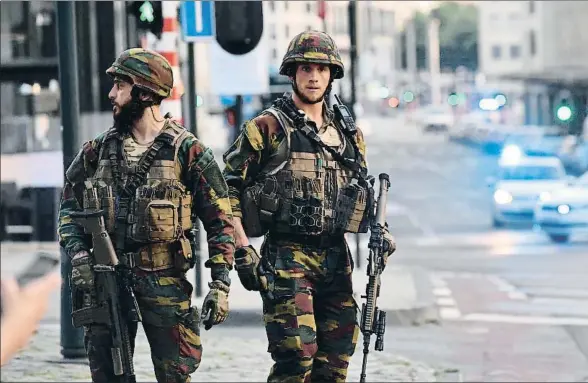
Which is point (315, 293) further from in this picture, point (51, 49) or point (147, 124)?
point (51, 49)

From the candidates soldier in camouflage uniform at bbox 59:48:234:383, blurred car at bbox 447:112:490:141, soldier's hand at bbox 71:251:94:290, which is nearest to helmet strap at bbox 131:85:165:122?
soldier in camouflage uniform at bbox 59:48:234:383

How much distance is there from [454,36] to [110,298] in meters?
106

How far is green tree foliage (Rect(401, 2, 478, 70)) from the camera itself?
103250mm

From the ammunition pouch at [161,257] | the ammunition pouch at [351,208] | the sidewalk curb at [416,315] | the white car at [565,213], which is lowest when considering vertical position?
the sidewalk curb at [416,315]

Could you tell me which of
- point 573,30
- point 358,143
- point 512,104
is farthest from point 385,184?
point 512,104

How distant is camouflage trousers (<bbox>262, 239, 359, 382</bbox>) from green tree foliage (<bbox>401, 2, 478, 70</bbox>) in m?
89.1

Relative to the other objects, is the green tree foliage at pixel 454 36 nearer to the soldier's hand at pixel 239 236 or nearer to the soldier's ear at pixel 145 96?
the soldier's hand at pixel 239 236

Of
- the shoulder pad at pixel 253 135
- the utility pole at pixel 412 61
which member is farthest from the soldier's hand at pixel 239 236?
the utility pole at pixel 412 61

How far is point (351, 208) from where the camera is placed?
7047 mm

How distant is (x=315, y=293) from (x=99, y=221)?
47.3 inches

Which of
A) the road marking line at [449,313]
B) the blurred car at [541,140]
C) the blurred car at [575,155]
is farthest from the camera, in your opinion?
the blurred car at [541,140]

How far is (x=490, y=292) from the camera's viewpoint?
17641mm

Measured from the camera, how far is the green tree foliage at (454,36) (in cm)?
10325

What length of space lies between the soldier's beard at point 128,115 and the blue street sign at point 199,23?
754 cm
